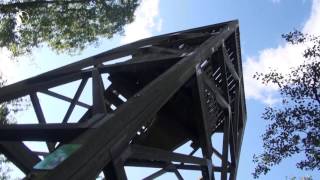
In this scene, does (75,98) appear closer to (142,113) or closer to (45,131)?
(142,113)

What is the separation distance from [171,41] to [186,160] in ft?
10.4

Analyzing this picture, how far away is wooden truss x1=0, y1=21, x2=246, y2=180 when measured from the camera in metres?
3.09

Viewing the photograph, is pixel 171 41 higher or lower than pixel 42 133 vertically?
higher

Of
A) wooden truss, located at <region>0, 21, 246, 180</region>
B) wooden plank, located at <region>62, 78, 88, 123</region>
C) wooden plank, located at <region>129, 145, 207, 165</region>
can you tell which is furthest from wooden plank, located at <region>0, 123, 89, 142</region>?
wooden plank, located at <region>62, 78, 88, 123</region>

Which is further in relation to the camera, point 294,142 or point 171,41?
point 294,142

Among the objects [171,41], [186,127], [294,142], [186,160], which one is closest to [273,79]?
[294,142]

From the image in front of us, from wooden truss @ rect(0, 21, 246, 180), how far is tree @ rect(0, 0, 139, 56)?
8410 mm

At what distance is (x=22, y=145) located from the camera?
162 inches

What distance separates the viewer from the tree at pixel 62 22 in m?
15.0

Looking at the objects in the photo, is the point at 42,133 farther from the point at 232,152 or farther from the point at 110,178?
the point at 232,152

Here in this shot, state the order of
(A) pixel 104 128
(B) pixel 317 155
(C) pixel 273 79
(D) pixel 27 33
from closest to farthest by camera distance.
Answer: (A) pixel 104 128, (B) pixel 317 155, (C) pixel 273 79, (D) pixel 27 33

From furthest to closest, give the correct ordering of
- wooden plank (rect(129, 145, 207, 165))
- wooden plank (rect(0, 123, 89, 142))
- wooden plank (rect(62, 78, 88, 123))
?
1. wooden plank (rect(62, 78, 88, 123))
2. wooden plank (rect(129, 145, 207, 165))
3. wooden plank (rect(0, 123, 89, 142))

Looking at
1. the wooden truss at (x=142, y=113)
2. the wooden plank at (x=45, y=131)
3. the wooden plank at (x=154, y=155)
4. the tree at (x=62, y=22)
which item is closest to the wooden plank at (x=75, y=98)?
the wooden truss at (x=142, y=113)

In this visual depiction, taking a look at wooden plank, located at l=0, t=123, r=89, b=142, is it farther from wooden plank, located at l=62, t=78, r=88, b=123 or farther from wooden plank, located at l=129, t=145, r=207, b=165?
wooden plank, located at l=62, t=78, r=88, b=123
